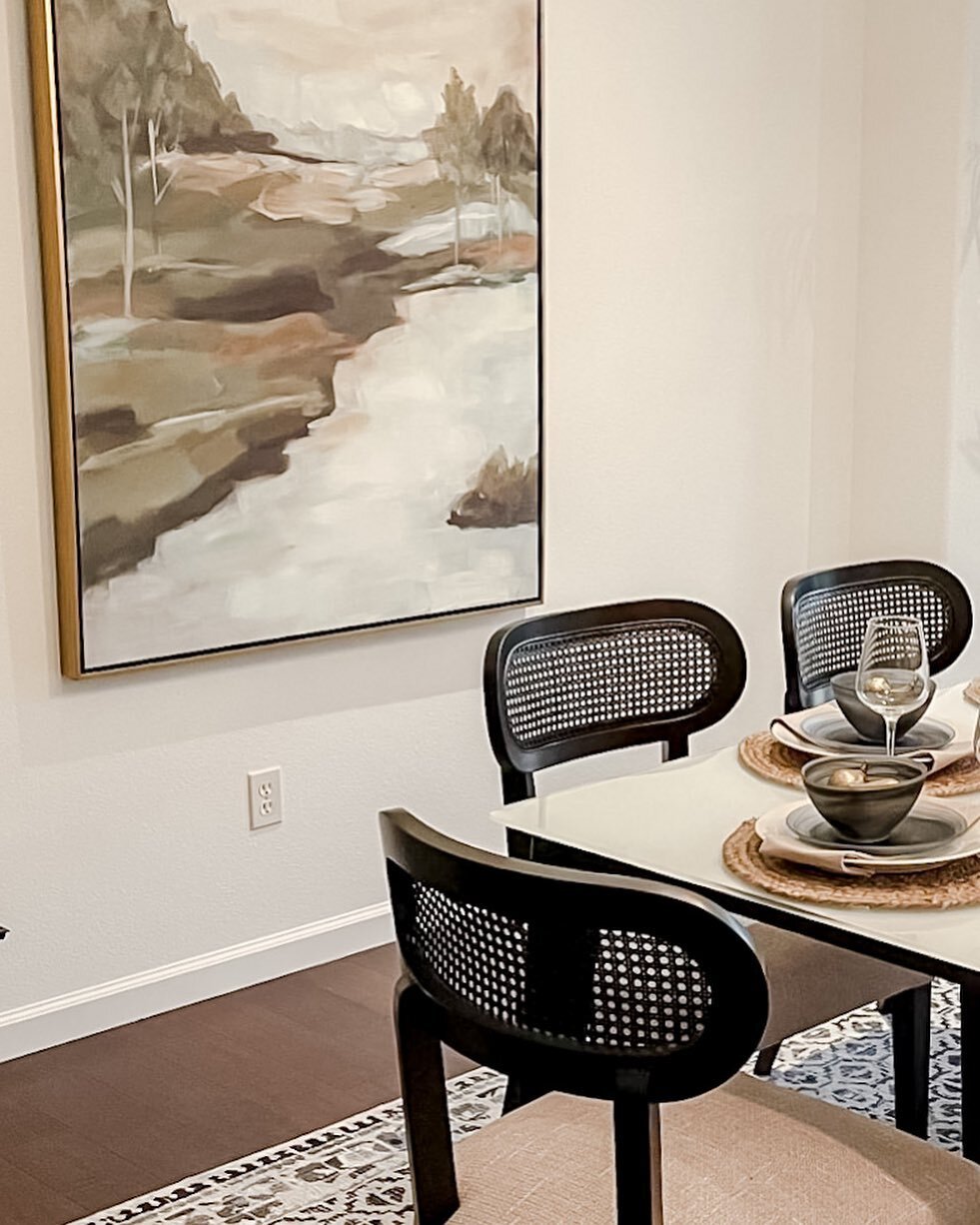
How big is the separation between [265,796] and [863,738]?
141 centimetres

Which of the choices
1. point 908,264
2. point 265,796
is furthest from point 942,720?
point 908,264

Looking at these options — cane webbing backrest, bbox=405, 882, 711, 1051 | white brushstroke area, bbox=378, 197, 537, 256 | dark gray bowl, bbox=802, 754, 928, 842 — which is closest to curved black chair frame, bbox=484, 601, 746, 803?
dark gray bowl, bbox=802, 754, 928, 842

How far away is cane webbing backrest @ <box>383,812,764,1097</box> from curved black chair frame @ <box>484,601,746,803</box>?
85cm

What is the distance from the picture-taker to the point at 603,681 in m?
2.48

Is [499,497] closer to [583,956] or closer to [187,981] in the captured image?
[187,981]

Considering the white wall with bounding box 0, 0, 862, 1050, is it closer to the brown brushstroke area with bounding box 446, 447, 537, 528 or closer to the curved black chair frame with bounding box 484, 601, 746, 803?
the brown brushstroke area with bounding box 446, 447, 537, 528

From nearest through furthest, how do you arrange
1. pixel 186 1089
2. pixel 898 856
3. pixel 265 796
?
pixel 898 856, pixel 186 1089, pixel 265 796

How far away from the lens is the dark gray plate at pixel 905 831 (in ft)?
5.81

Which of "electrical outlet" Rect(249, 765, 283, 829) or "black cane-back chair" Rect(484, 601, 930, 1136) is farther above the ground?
"black cane-back chair" Rect(484, 601, 930, 1136)

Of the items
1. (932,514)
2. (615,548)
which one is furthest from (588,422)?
(932,514)

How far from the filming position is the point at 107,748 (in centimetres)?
299

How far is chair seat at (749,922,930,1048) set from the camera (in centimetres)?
213

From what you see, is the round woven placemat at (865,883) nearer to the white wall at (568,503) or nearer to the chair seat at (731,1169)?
the chair seat at (731,1169)

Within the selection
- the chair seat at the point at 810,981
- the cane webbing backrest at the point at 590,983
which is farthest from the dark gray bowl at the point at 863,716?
the cane webbing backrest at the point at 590,983
